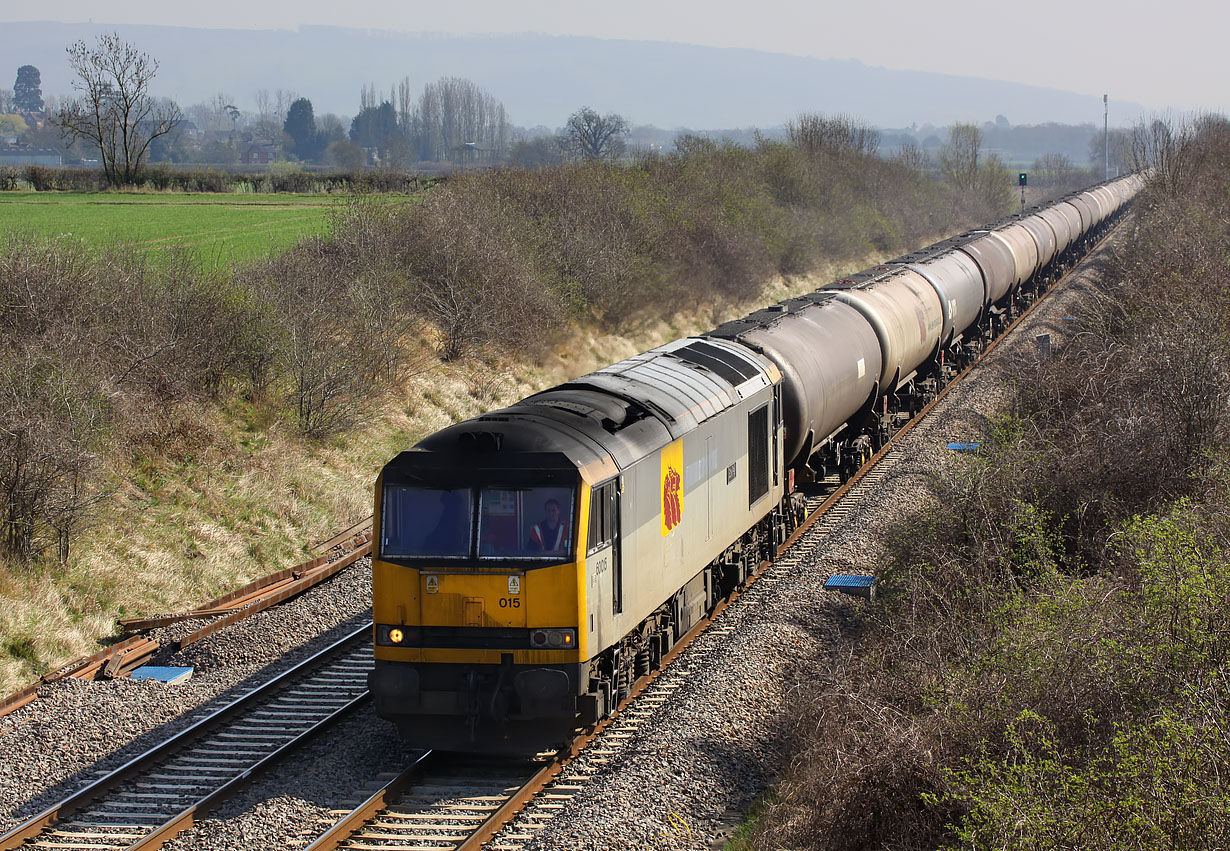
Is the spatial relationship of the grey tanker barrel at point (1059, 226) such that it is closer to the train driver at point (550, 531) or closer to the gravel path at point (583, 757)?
the gravel path at point (583, 757)

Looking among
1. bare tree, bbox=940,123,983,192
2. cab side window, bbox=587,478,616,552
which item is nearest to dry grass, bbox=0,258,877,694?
cab side window, bbox=587,478,616,552

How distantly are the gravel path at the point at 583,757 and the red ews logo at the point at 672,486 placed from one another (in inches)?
69.0

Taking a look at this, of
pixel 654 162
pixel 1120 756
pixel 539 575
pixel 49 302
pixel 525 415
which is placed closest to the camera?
pixel 1120 756

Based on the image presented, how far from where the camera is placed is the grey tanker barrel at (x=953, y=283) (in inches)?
1101

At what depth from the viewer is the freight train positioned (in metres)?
10.8

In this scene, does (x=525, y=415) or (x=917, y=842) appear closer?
(x=917, y=842)

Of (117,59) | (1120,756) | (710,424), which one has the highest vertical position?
(117,59)

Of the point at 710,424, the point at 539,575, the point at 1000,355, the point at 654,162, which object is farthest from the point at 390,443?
the point at 654,162

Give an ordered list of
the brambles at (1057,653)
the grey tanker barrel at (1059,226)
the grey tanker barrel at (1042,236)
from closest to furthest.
Answer: the brambles at (1057,653)
the grey tanker barrel at (1042,236)
the grey tanker barrel at (1059,226)

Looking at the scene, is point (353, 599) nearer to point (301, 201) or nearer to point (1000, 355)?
point (1000, 355)

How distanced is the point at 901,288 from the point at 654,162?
75.1 feet

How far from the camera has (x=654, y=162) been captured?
4641 cm

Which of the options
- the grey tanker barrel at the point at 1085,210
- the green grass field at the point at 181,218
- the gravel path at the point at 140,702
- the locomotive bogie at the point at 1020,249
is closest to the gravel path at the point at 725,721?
the gravel path at the point at 140,702

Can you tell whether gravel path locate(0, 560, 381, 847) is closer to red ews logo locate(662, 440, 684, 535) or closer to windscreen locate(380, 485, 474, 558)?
windscreen locate(380, 485, 474, 558)
